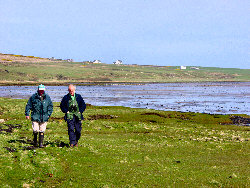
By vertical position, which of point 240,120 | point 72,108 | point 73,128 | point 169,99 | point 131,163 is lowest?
point 169,99

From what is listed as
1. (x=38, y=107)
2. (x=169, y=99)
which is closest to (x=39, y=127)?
(x=38, y=107)

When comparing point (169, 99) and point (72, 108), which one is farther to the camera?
point (169, 99)

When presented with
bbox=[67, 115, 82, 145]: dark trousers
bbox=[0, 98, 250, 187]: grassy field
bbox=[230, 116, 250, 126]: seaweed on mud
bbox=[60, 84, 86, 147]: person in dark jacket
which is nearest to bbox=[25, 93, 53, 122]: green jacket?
bbox=[60, 84, 86, 147]: person in dark jacket

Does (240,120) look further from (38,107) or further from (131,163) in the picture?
(38,107)

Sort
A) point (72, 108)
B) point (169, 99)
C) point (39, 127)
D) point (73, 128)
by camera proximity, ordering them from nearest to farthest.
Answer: point (72, 108) → point (39, 127) → point (73, 128) → point (169, 99)

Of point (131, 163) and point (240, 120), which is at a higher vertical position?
point (131, 163)

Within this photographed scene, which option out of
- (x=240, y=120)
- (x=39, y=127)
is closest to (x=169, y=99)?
(x=240, y=120)

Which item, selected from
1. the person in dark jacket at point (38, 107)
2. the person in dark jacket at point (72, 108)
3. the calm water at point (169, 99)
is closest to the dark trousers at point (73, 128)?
the person in dark jacket at point (72, 108)

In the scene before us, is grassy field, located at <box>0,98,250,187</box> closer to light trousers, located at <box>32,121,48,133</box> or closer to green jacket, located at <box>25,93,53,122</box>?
light trousers, located at <box>32,121,48,133</box>

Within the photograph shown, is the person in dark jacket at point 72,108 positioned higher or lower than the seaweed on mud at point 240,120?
higher

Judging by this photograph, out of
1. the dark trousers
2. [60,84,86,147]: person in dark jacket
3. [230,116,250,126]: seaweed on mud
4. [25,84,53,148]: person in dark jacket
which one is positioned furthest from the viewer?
[230,116,250,126]: seaweed on mud

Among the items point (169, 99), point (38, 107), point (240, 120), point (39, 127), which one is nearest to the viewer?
point (38, 107)

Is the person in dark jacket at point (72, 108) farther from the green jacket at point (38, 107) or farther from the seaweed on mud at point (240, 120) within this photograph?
the seaweed on mud at point (240, 120)

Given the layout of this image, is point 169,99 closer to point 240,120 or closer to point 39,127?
point 240,120
